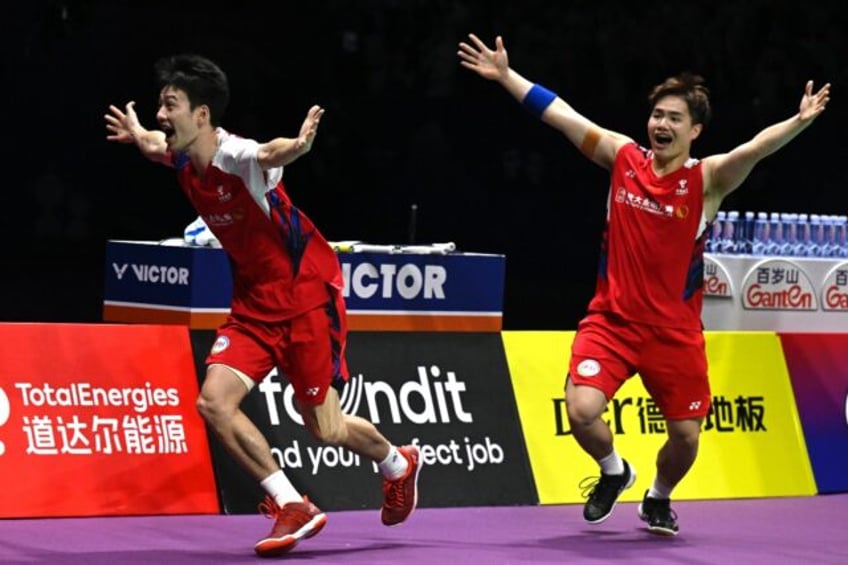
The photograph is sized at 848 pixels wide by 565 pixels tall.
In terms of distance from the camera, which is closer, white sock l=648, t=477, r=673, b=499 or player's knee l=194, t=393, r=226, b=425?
player's knee l=194, t=393, r=226, b=425

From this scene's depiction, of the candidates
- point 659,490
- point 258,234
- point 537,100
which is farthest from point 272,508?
point 537,100

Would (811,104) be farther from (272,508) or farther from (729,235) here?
(729,235)

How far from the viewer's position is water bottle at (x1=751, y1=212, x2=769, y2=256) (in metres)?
10.7

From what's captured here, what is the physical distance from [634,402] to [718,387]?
0.50 metres

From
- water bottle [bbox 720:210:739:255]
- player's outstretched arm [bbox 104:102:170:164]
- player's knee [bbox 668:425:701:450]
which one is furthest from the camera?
water bottle [bbox 720:210:739:255]

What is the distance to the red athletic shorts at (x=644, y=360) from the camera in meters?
7.46

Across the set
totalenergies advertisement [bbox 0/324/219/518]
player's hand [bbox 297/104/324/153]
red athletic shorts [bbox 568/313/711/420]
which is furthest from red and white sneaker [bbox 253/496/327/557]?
player's hand [bbox 297/104/324/153]

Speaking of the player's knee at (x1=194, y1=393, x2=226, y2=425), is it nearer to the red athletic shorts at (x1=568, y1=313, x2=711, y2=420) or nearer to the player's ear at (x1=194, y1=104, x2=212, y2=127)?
the player's ear at (x1=194, y1=104, x2=212, y2=127)

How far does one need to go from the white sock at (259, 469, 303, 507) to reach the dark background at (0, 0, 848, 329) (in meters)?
10.1

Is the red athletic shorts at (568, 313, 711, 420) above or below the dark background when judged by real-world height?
below

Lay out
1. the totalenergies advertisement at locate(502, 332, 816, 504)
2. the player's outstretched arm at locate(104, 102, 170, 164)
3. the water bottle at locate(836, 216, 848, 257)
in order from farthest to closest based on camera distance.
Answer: the water bottle at locate(836, 216, 848, 257) → the totalenergies advertisement at locate(502, 332, 816, 504) → the player's outstretched arm at locate(104, 102, 170, 164)

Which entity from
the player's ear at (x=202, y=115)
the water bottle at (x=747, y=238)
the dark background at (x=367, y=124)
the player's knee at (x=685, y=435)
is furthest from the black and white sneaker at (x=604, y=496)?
the dark background at (x=367, y=124)

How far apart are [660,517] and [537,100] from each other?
6.27ft

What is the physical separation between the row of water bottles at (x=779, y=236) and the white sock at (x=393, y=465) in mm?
3763
